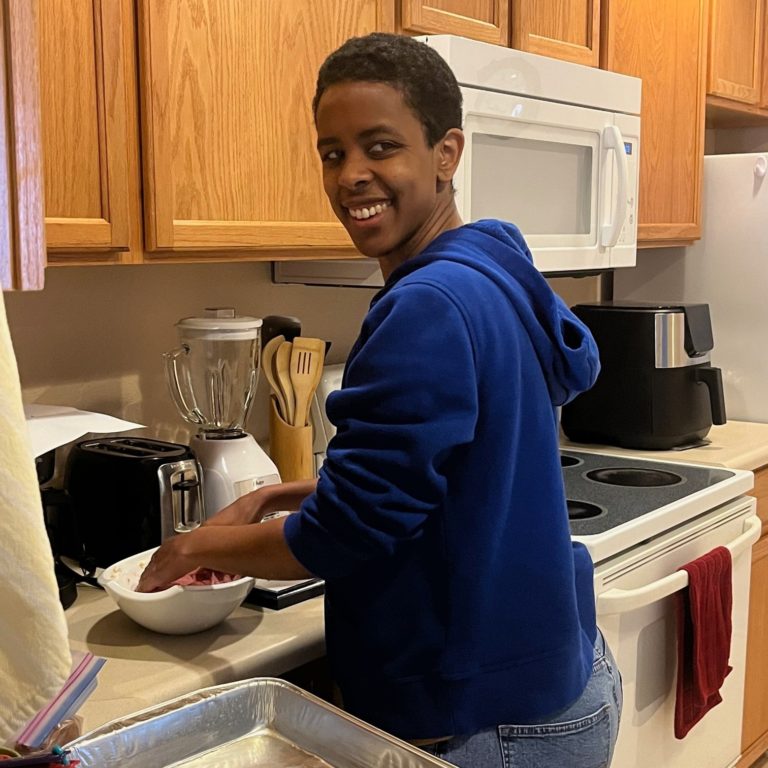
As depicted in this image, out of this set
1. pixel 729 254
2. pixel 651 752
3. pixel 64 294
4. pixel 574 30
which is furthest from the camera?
pixel 729 254

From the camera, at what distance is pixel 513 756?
116cm

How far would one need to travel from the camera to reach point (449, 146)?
3.89ft

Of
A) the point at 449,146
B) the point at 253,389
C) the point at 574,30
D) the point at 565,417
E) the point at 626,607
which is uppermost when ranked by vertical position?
the point at 574,30

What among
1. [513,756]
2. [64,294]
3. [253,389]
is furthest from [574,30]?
[513,756]

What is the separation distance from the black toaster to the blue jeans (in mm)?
544

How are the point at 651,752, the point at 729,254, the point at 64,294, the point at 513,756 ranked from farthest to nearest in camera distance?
the point at 729,254 < the point at 651,752 < the point at 64,294 < the point at 513,756

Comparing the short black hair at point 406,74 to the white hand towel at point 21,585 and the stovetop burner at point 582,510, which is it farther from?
the stovetop burner at point 582,510

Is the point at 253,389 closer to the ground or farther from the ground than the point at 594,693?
farther from the ground

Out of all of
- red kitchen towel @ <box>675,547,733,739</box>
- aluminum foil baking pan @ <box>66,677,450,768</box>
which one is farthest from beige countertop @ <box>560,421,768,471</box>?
aluminum foil baking pan @ <box>66,677,450,768</box>

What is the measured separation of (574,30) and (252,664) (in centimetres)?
160

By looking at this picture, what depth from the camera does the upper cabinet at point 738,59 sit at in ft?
8.98

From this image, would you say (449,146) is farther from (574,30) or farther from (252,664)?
(574,30)

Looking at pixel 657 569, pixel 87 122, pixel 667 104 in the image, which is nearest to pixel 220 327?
pixel 87 122

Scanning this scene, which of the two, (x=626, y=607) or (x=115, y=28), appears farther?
(x=626, y=607)
